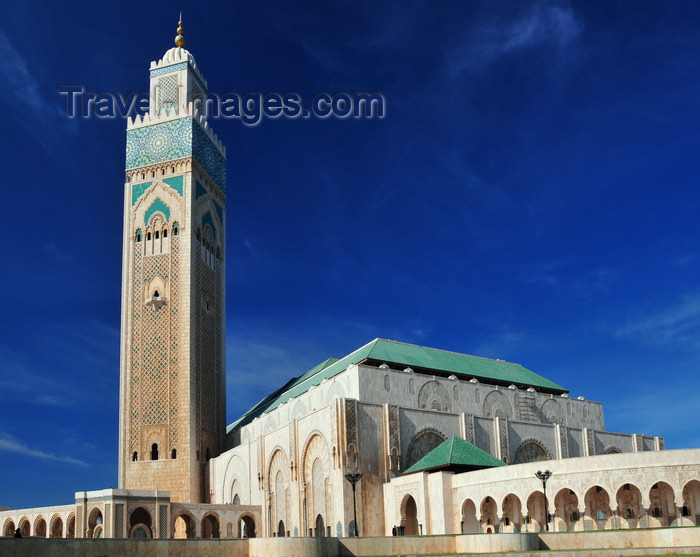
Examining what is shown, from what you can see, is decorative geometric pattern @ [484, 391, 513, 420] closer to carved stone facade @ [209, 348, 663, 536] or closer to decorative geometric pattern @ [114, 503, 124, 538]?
carved stone facade @ [209, 348, 663, 536]

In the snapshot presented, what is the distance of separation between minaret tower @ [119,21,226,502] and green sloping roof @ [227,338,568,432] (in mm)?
4330

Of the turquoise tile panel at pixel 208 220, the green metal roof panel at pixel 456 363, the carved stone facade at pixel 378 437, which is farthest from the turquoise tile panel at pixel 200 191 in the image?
the green metal roof panel at pixel 456 363

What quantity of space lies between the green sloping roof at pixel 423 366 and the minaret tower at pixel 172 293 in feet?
14.2

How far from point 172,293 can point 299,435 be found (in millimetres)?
13088

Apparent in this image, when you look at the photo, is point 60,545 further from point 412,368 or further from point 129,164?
point 129,164

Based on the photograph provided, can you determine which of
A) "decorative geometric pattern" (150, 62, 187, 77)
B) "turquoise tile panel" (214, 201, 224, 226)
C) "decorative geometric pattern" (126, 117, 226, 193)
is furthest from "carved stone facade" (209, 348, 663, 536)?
"decorative geometric pattern" (150, 62, 187, 77)

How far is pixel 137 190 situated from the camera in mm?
43000

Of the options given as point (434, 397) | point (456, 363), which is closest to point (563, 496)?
point (434, 397)

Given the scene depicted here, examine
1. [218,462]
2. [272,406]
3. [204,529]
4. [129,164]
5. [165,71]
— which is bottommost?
[204,529]

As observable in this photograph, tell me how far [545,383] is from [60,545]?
1058 inches

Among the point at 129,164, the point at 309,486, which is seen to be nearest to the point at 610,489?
the point at 309,486

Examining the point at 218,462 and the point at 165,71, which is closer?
the point at 218,462

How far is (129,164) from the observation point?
43562 millimetres

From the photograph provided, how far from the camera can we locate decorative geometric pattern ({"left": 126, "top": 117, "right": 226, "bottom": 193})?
140 ft
